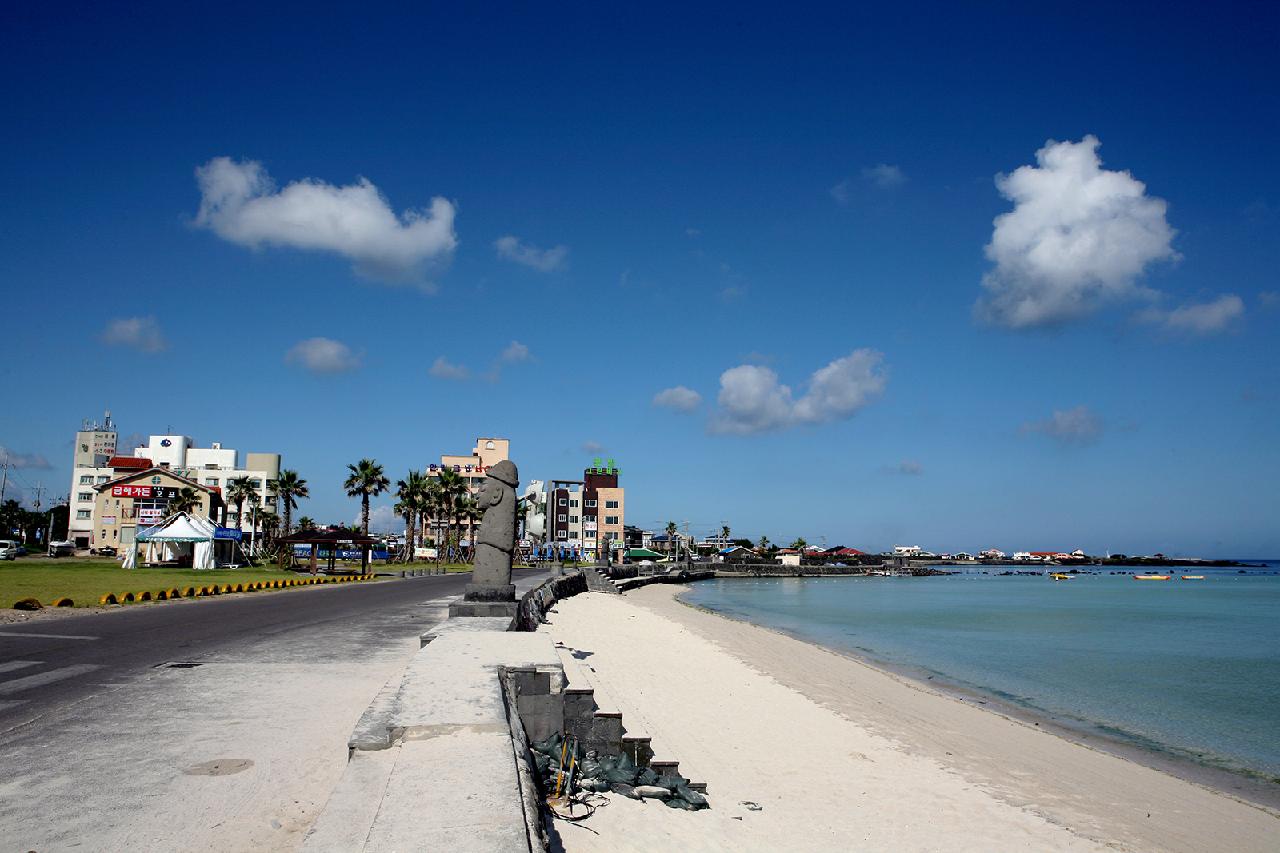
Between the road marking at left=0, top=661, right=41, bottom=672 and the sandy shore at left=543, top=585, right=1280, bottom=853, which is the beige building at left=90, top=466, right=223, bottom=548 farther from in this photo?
the sandy shore at left=543, top=585, right=1280, bottom=853

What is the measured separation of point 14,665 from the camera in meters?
11.6

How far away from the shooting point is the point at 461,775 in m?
4.95

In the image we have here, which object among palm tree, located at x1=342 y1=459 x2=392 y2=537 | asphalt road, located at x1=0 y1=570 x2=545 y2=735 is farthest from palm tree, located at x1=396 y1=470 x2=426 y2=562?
asphalt road, located at x1=0 y1=570 x2=545 y2=735

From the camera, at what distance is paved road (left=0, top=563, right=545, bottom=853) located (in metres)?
5.54

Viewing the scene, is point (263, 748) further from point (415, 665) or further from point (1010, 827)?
point (1010, 827)

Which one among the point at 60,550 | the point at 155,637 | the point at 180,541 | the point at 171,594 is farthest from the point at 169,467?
the point at 155,637

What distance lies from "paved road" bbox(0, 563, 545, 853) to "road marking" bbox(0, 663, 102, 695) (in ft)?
0.10

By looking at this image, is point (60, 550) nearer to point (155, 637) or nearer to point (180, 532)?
point (180, 532)

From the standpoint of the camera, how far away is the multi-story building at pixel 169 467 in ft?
352

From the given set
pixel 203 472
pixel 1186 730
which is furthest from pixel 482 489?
pixel 203 472

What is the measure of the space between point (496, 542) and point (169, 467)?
4482 inches

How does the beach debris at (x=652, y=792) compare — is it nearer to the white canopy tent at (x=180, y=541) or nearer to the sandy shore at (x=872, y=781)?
the sandy shore at (x=872, y=781)

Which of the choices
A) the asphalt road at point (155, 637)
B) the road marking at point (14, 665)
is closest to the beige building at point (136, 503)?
the asphalt road at point (155, 637)

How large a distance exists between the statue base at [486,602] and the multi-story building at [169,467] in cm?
9924
